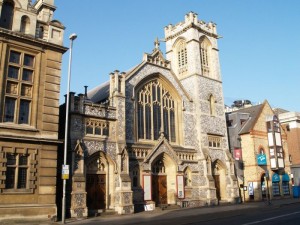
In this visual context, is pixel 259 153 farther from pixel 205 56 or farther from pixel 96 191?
pixel 96 191

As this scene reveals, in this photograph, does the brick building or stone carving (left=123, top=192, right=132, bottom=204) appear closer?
stone carving (left=123, top=192, right=132, bottom=204)

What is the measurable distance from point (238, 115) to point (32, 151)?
1156 inches

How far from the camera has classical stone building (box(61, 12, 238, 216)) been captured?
2534cm

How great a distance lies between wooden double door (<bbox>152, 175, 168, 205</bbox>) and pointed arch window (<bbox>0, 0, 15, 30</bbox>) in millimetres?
17624

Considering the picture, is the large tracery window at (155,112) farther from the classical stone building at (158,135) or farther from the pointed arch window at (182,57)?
the pointed arch window at (182,57)

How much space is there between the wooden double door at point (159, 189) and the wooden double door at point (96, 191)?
223 inches

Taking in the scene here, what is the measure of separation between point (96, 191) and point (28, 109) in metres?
8.72

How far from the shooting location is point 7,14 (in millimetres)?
21297

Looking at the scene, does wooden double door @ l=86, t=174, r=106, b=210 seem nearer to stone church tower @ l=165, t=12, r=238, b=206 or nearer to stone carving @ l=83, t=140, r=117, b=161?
stone carving @ l=83, t=140, r=117, b=161

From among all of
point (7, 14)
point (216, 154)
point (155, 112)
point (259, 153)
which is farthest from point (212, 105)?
point (7, 14)

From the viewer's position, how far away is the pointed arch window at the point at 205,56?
38531 millimetres

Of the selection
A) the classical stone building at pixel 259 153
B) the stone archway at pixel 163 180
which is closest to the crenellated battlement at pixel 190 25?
the classical stone building at pixel 259 153

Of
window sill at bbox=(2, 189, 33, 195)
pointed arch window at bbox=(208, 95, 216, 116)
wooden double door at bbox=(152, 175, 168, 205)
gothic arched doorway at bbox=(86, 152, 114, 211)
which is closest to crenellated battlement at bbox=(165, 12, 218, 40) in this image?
pointed arch window at bbox=(208, 95, 216, 116)

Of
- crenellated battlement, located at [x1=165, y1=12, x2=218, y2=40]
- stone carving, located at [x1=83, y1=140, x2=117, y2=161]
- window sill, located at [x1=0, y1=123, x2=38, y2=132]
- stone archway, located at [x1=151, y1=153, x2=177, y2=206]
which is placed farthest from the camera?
crenellated battlement, located at [x1=165, y1=12, x2=218, y2=40]
